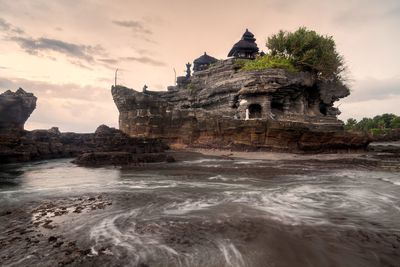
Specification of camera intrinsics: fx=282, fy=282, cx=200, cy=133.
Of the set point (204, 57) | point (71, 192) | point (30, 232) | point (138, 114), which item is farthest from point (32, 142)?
point (204, 57)

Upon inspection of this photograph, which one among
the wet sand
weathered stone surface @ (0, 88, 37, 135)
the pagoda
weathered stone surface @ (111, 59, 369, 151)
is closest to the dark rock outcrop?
weathered stone surface @ (0, 88, 37, 135)

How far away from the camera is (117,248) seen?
189 inches

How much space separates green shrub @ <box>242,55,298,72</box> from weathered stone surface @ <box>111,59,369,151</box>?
36.8 inches

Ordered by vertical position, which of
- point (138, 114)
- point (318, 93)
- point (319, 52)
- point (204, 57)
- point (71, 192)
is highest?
point (204, 57)

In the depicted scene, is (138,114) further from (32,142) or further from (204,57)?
(204,57)

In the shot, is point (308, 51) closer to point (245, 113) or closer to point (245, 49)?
point (245, 113)

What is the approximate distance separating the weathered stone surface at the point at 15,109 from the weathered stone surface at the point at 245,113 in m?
10.0

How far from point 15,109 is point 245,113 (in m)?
24.1

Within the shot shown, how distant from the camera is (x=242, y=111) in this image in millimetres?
31281

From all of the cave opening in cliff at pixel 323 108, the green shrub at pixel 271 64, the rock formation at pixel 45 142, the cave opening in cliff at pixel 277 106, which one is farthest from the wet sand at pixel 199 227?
the cave opening in cliff at pixel 323 108

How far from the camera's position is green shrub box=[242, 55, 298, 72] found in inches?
1219

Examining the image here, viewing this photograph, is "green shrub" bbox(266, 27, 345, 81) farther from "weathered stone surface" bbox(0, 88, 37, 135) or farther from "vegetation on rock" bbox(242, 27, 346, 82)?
"weathered stone surface" bbox(0, 88, 37, 135)

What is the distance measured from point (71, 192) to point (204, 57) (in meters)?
47.3

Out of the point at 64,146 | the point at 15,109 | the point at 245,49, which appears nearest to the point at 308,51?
the point at 245,49
